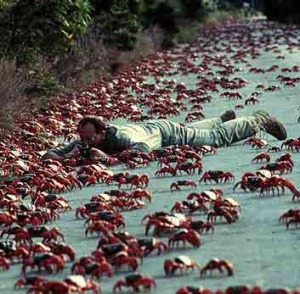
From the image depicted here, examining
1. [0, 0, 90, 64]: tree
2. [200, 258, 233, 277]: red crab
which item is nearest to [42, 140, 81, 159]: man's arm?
[200, 258, 233, 277]: red crab

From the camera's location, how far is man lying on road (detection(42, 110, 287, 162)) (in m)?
12.3

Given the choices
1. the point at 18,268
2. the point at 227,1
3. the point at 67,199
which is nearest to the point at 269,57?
the point at 67,199

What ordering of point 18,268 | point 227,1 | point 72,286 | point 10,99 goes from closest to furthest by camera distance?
point 72,286, point 18,268, point 10,99, point 227,1

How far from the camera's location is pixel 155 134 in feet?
43.5

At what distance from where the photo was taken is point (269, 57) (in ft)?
125

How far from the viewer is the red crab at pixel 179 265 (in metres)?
6.86

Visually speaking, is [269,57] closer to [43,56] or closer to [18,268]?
[43,56]

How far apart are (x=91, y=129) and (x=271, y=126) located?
2.97 metres

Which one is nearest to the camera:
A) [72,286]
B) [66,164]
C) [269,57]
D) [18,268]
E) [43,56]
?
[72,286]

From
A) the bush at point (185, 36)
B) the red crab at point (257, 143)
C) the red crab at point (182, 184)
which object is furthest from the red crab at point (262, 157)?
the bush at point (185, 36)

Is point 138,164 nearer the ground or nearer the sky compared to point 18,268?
nearer the ground

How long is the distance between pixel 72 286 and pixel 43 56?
17.3 meters

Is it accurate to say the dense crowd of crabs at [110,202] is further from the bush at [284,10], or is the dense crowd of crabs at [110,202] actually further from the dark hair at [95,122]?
the bush at [284,10]

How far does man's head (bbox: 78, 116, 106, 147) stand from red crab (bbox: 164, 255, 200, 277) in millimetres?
5331
